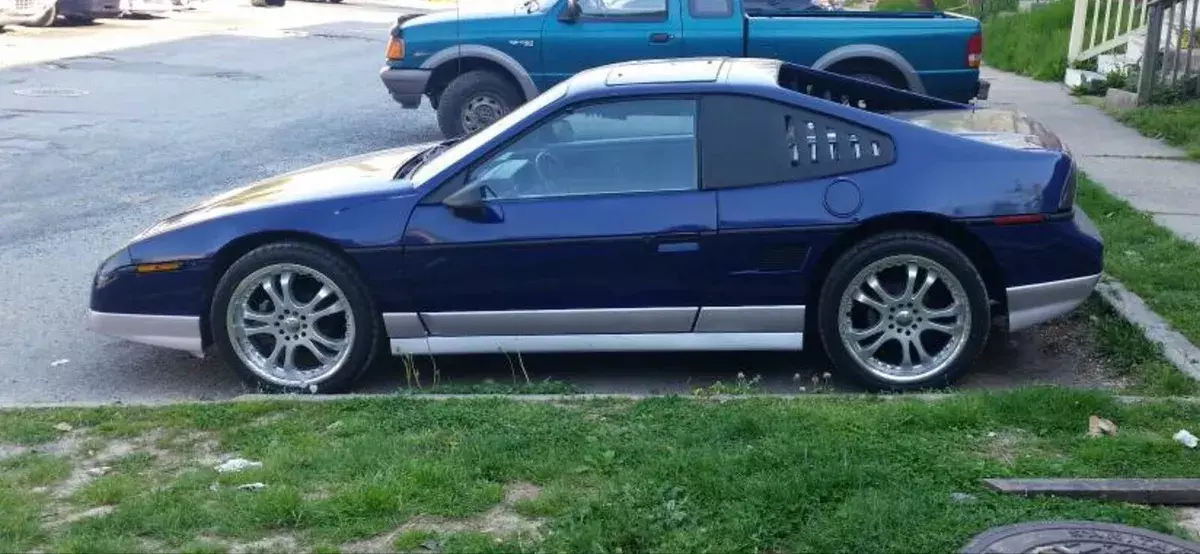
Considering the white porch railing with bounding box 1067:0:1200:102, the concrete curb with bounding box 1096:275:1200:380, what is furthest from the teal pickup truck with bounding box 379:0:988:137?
the concrete curb with bounding box 1096:275:1200:380

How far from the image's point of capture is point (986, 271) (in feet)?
19.7

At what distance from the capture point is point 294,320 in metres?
6.10

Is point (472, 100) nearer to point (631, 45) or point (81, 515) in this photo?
point (631, 45)

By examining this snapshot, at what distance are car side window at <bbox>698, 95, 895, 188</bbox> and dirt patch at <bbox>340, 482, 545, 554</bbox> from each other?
2014 millimetres

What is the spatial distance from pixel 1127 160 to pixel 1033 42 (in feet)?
29.8

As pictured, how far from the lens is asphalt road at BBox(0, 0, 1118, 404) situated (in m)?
6.46

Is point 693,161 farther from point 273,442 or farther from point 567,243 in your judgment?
point 273,442

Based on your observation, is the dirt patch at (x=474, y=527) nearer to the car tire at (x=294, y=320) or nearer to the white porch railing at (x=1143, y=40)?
the car tire at (x=294, y=320)

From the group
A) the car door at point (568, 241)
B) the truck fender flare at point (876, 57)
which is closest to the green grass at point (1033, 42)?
the truck fender flare at point (876, 57)

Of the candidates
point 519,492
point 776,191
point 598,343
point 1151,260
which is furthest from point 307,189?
point 1151,260

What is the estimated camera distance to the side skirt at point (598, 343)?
237 inches

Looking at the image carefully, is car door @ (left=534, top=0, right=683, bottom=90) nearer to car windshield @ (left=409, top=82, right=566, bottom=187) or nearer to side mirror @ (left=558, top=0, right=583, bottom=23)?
side mirror @ (left=558, top=0, right=583, bottom=23)

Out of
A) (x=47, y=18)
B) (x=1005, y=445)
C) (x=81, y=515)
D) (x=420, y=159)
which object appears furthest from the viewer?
(x=47, y=18)

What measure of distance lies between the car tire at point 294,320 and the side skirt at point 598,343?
8.3 inches
